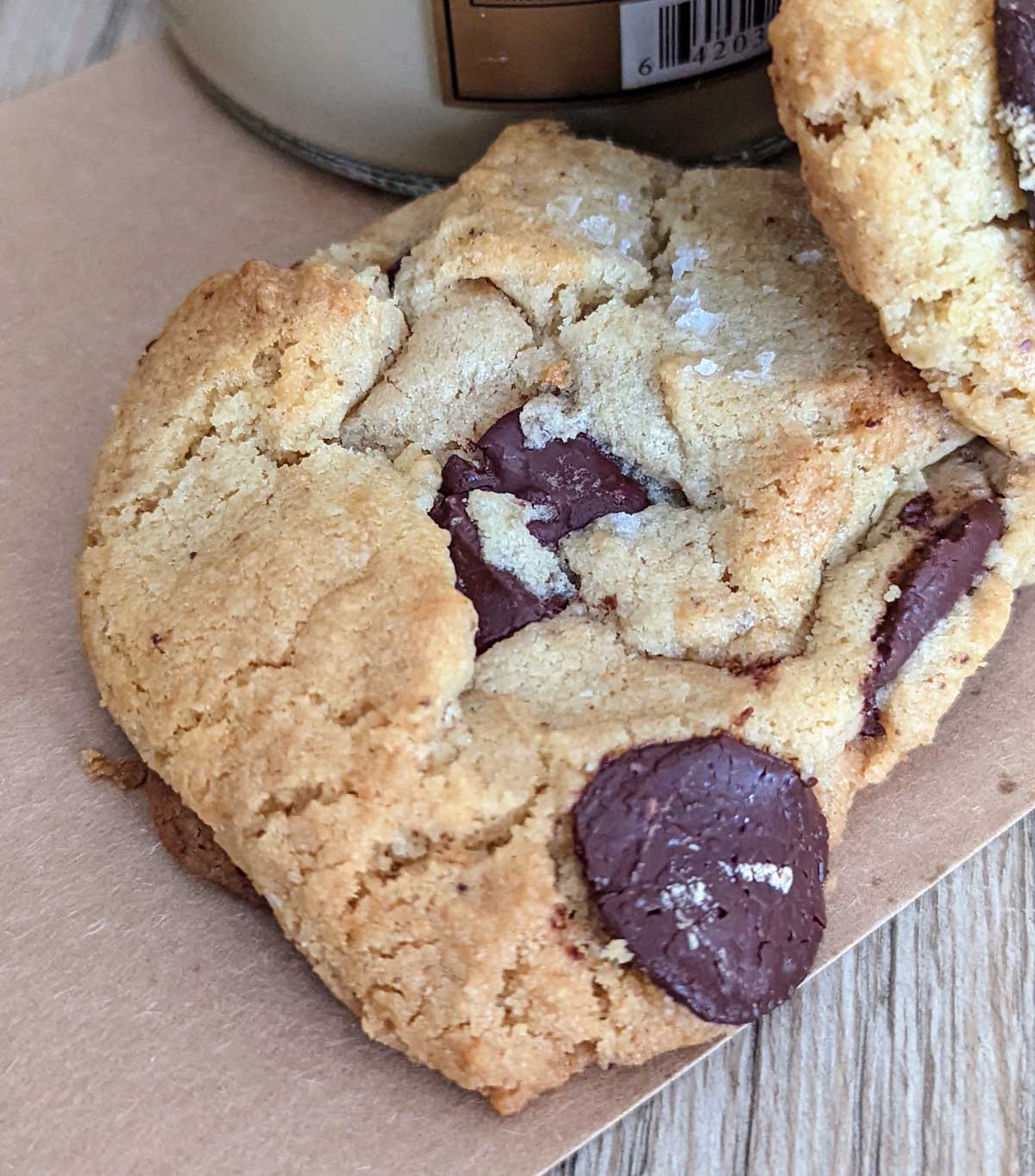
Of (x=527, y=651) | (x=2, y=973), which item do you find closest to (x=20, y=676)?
(x=2, y=973)

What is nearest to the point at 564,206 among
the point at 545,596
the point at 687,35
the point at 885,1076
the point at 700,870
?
the point at 687,35

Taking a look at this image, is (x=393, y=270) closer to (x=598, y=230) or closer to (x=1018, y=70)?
(x=598, y=230)

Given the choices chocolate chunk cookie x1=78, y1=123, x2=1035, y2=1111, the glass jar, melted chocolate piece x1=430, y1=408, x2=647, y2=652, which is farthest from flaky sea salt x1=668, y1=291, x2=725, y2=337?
the glass jar

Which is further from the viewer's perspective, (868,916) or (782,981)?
(868,916)

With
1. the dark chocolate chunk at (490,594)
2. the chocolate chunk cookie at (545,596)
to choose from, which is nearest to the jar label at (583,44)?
the chocolate chunk cookie at (545,596)

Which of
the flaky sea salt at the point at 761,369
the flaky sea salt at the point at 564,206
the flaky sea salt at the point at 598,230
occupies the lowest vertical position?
the flaky sea salt at the point at 761,369

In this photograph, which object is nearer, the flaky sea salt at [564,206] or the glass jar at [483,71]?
the flaky sea salt at [564,206]

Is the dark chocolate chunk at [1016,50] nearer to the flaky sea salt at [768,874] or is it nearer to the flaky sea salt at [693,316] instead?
the flaky sea salt at [693,316]

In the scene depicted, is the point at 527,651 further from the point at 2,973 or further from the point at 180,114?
the point at 180,114
